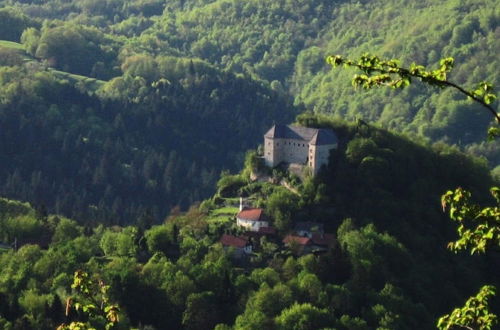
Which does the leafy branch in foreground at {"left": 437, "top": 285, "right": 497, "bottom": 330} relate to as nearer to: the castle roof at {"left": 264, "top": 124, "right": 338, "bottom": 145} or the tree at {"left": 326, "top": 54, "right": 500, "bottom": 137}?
the tree at {"left": 326, "top": 54, "right": 500, "bottom": 137}

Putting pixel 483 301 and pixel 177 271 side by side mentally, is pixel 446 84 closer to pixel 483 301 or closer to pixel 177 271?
pixel 483 301

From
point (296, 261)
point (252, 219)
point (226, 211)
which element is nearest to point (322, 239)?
point (296, 261)

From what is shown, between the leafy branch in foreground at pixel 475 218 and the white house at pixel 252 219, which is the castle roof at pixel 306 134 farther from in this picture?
the leafy branch in foreground at pixel 475 218

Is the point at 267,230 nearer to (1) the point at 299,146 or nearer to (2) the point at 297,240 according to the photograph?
(2) the point at 297,240

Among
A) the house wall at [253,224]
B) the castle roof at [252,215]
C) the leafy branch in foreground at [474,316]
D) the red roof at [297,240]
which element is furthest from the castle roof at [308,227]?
the leafy branch in foreground at [474,316]

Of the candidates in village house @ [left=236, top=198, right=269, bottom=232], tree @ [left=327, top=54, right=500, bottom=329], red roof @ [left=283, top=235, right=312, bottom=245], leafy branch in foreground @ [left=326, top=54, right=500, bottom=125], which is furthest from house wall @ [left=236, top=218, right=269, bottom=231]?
leafy branch in foreground @ [left=326, top=54, right=500, bottom=125]
